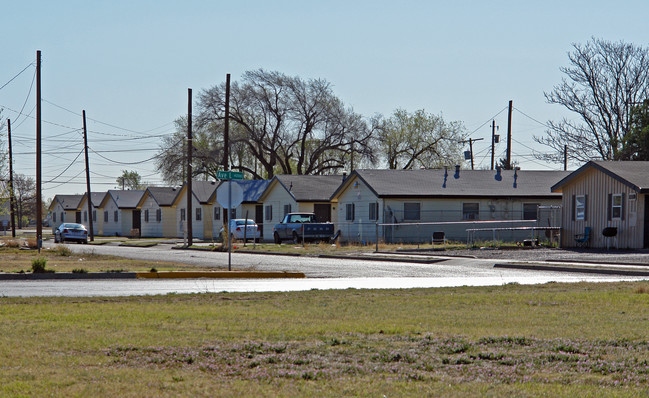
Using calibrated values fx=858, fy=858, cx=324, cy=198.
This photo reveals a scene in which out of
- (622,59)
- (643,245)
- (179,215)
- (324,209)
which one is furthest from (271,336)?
(179,215)

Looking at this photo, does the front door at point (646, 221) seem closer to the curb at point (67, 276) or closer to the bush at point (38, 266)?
the curb at point (67, 276)

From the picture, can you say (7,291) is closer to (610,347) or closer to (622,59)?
(610,347)

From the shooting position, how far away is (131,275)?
72.6 ft

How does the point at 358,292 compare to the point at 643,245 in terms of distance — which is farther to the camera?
the point at 643,245

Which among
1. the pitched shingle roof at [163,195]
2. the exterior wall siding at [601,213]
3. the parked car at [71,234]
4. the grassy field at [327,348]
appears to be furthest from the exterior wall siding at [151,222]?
the grassy field at [327,348]

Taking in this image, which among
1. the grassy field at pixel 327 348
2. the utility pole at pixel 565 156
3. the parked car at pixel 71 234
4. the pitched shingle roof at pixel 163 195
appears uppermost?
the utility pole at pixel 565 156

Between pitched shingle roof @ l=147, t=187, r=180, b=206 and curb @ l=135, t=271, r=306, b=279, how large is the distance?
167 ft

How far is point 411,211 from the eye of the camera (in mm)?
47812

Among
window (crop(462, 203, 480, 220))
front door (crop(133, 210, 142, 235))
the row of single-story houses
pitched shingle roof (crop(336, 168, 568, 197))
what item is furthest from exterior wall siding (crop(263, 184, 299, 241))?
front door (crop(133, 210, 142, 235))

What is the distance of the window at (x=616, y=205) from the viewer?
120 feet

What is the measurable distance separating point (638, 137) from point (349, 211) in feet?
63.2

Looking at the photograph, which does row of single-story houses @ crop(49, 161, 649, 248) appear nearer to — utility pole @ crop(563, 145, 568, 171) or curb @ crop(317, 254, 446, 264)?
curb @ crop(317, 254, 446, 264)

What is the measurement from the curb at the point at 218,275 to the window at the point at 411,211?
2494 cm

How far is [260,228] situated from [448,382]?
170 feet
